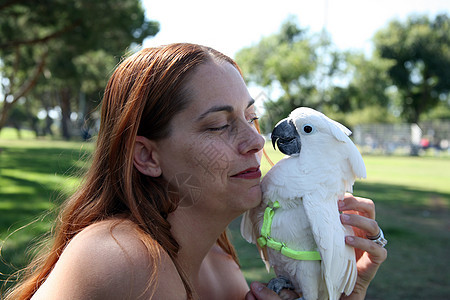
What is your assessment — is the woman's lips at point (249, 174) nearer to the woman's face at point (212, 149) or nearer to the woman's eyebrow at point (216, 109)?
the woman's face at point (212, 149)

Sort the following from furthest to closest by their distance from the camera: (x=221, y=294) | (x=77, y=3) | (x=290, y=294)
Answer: (x=77, y=3) < (x=221, y=294) < (x=290, y=294)

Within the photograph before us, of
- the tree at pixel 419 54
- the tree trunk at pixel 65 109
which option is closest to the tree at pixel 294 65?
the tree at pixel 419 54

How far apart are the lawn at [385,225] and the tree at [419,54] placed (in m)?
28.0

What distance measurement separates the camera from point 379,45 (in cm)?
3606

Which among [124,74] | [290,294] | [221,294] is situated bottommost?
[221,294]

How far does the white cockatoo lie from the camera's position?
1.45 m

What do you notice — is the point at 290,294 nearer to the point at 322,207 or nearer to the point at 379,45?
the point at 322,207

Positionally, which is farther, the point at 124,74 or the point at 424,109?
the point at 424,109

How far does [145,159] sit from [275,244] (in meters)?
0.60

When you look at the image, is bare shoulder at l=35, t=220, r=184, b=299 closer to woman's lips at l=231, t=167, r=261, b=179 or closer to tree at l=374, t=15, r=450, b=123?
woman's lips at l=231, t=167, r=261, b=179

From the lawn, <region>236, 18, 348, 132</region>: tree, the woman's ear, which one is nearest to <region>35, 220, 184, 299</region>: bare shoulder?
the woman's ear

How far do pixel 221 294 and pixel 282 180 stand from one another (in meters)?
0.63

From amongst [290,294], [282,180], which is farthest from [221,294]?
[282,180]

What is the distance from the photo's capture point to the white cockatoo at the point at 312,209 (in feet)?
4.77
